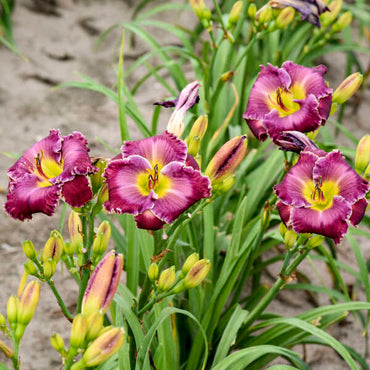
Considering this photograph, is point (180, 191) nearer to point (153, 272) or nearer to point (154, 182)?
point (154, 182)

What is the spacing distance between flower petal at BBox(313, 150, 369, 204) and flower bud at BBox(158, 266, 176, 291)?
35 cm

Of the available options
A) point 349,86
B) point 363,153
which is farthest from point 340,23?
point 363,153

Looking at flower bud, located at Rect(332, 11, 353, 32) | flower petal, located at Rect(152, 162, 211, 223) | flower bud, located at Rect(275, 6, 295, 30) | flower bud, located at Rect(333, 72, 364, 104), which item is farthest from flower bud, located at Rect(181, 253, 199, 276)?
flower bud, located at Rect(332, 11, 353, 32)

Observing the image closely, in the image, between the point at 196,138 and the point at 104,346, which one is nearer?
the point at 104,346

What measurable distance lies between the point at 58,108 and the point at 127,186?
190 centimetres

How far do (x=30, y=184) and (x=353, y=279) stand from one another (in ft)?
5.14

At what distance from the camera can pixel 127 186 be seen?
1062 mm

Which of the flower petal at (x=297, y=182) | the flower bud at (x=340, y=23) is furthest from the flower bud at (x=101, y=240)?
the flower bud at (x=340, y=23)

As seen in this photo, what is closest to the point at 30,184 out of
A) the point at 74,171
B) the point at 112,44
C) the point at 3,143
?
the point at 74,171

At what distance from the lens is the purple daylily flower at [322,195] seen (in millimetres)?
1105

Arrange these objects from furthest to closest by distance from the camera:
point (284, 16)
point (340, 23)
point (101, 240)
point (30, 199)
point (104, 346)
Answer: point (340, 23) → point (284, 16) → point (101, 240) → point (30, 199) → point (104, 346)

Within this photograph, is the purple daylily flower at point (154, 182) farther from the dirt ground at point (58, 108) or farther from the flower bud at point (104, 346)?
the dirt ground at point (58, 108)

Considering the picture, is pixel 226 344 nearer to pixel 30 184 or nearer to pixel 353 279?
pixel 30 184

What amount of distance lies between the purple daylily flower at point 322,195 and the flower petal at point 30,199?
439 millimetres
